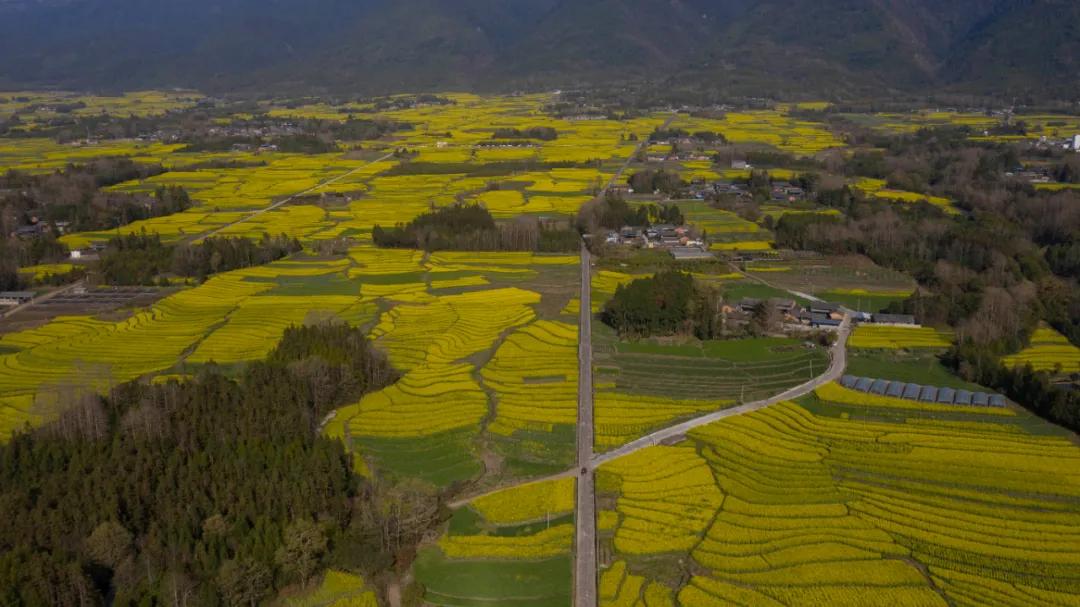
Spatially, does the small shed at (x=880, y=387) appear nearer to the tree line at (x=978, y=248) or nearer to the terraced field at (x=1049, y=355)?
the tree line at (x=978, y=248)

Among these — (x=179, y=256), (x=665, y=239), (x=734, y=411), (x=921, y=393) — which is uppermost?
(x=179, y=256)

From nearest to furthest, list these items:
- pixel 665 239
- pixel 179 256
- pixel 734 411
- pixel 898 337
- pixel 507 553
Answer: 1. pixel 507 553
2. pixel 734 411
3. pixel 898 337
4. pixel 179 256
5. pixel 665 239

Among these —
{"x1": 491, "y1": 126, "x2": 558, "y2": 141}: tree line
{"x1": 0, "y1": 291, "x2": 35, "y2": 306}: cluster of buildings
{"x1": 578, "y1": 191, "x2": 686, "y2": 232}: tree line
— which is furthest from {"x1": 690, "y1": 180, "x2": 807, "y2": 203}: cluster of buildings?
{"x1": 0, "y1": 291, "x2": 35, "y2": 306}: cluster of buildings

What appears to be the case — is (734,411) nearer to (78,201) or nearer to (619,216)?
(619,216)

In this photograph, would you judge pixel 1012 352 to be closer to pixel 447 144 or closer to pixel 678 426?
pixel 678 426

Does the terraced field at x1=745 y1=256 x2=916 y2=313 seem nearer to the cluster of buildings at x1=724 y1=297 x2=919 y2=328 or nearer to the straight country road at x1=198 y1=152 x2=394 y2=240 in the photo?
the cluster of buildings at x1=724 y1=297 x2=919 y2=328

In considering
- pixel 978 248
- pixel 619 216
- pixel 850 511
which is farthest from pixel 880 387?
pixel 619 216

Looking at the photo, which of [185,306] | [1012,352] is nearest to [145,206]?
[185,306]
